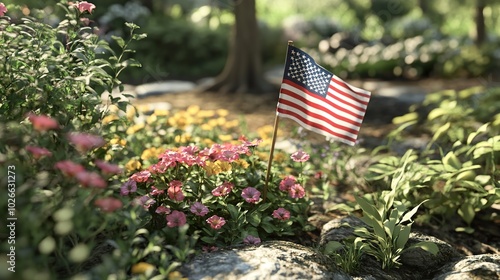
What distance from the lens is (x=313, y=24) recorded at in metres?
14.7

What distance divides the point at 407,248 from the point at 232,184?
101 cm

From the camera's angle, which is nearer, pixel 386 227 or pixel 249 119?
pixel 386 227

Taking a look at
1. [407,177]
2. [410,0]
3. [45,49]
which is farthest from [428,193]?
[410,0]

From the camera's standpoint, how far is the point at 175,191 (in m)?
3.31

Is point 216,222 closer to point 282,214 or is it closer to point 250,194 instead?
point 250,194

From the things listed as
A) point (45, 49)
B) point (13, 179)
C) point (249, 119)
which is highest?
point (45, 49)

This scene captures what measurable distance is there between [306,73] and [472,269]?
1.34 metres

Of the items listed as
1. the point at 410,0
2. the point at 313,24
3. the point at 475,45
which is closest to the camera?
the point at 475,45

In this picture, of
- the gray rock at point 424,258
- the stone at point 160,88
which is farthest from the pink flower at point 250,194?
the stone at point 160,88

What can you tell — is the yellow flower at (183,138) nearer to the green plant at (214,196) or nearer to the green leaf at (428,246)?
the green plant at (214,196)

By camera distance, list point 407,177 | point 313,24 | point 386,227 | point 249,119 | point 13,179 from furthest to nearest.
→ point 313,24, point 249,119, point 407,177, point 386,227, point 13,179

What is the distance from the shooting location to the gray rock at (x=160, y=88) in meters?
8.97

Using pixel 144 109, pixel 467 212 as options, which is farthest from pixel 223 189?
pixel 144 109

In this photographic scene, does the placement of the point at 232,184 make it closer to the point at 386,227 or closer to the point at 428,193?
the point at 386,227
